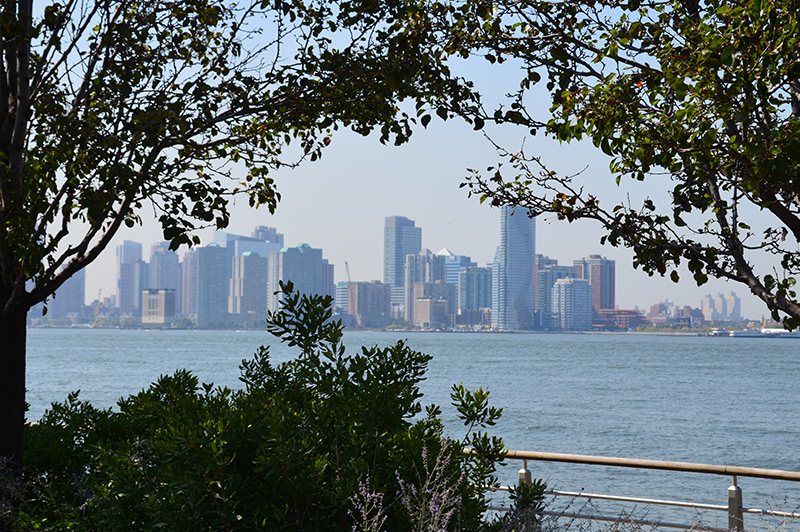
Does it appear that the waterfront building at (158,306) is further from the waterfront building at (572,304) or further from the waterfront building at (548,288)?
the waterfront building at (572,304)

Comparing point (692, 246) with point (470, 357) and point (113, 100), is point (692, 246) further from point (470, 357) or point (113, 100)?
point (470, 357)

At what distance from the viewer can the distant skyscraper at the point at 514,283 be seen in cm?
15912

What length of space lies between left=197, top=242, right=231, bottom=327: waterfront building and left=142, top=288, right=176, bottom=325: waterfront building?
5763 millimetres

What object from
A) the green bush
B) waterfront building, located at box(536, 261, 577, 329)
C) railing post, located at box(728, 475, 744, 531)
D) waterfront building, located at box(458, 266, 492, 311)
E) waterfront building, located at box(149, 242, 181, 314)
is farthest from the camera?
waterfront building, located at box(149, 242, 181, 314)

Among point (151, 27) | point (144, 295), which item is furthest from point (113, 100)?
point (144, 295)

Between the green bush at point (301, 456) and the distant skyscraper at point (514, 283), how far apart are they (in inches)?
6066

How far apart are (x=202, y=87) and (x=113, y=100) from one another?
63 centimetres

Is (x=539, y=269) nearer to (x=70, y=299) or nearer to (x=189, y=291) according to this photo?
(x=189, y=291)

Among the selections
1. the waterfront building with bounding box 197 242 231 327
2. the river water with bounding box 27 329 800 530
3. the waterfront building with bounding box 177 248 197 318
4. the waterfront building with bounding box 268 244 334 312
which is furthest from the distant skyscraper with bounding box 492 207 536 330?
the river water with bounding box 27 329 800 530

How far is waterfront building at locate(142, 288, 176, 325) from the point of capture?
513ft

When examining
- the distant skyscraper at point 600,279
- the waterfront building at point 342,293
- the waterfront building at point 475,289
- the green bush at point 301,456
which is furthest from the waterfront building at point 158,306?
the green bush at point 301,456

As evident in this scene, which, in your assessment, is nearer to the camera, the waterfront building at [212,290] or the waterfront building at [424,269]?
the waterfront building at [212,290]

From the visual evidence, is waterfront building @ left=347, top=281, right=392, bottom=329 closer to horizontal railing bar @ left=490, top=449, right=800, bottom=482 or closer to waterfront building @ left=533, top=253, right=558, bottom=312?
waterfront building @ left=533, top=253, right=558, bottom=312

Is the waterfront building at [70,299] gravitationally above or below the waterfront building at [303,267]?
below
